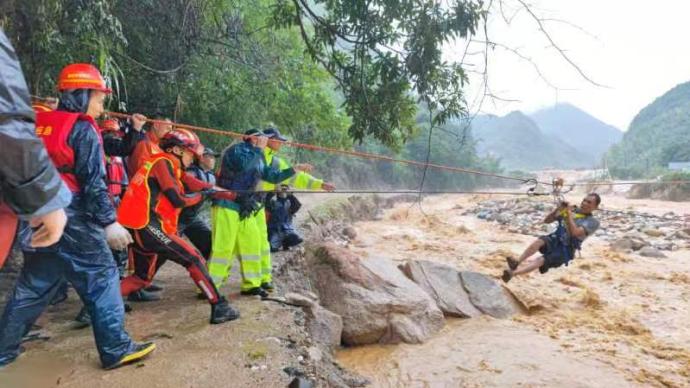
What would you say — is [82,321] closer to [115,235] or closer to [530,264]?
[115,235]

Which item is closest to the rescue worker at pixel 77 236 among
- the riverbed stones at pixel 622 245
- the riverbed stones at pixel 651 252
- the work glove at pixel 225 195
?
the work glove at pixel 225 195

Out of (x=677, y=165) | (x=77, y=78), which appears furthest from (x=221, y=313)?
(x=677, y=165)

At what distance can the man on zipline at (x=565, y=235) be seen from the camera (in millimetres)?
5986

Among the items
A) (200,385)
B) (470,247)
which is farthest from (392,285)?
(470,247)

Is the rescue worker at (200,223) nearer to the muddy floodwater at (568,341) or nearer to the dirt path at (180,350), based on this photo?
the dirt path at (180,350)

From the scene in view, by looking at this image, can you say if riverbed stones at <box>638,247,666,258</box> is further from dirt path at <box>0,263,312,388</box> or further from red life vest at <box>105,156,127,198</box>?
red life vest at <box>105,156,127,198</box>

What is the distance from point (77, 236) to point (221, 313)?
135 centimetres

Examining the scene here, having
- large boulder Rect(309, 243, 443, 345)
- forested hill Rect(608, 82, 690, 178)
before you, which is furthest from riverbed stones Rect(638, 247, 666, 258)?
forested hill Rect(608, 82, 690, 178)

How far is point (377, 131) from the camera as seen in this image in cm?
508

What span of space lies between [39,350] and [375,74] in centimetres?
375

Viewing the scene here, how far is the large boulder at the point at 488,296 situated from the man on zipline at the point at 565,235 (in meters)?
0.46

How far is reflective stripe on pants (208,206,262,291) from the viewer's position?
13.6ft

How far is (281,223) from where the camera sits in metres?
6.59

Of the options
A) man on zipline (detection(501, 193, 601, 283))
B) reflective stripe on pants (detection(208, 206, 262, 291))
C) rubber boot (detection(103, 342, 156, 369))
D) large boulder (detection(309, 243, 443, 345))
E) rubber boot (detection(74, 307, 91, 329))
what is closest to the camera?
rubber boot (detection(103, 342, 156, 369))
